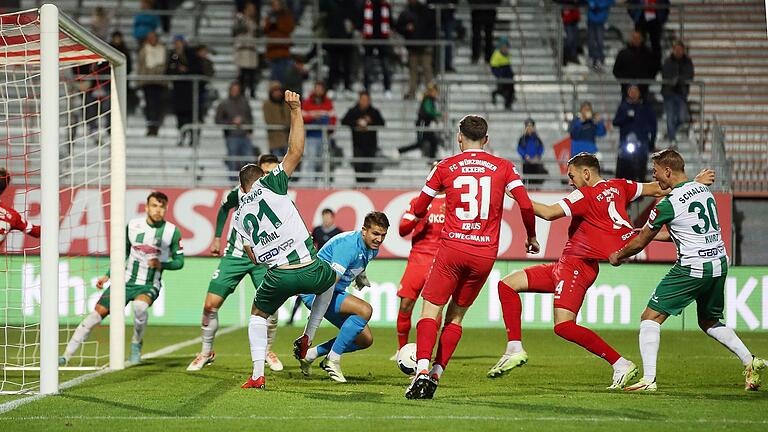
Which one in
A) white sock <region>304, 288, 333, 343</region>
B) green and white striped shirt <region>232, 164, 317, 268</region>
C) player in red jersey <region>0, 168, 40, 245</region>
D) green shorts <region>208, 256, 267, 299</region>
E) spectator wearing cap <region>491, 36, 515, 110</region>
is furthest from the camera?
spectator wearing cap <region>491, 36, 515, 110</region>

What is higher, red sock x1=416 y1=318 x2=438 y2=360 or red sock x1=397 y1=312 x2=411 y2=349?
red sock x1=416 y1=318 x2=438 y2=360

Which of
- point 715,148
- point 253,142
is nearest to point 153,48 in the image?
point 253,142

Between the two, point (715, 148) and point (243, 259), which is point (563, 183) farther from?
point (243, 259)

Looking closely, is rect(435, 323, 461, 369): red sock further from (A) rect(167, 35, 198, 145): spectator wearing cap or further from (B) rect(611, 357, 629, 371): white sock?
(A) rect(167, 35, 198, 145): spectator wearing cap

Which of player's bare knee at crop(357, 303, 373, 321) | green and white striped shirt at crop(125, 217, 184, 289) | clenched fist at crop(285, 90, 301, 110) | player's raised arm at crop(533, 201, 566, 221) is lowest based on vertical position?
player's bare knee at crop(357, 303, 373, 321)

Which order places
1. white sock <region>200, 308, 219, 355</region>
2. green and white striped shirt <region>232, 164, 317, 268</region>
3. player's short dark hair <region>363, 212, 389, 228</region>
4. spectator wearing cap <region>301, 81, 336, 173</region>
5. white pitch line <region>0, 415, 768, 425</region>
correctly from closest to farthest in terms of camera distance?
white pitch line <region>0, 415, 768, 425</region>, green and white striped shirt <region>232, 164, 317, 268</region>, player's short dark hair <region>363, 212, 389, 228</region>, white sock <region>200, 308, 219, 355</region>, spectator wearing cap <region>301, 81, 336, 173</region>

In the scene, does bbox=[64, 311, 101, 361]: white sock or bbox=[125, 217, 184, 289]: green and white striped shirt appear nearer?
bbox=[64, 311, 101, 361]: white sock

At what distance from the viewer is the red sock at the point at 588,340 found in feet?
32.4

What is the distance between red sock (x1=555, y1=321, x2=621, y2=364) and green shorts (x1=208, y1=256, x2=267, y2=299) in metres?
3.80

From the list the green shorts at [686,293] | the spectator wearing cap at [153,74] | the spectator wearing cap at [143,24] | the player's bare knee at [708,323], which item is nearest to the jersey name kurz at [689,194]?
the green shorts at [686,293]

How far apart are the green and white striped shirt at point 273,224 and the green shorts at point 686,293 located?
3214mm

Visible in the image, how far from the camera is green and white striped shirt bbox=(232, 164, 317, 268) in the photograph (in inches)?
370

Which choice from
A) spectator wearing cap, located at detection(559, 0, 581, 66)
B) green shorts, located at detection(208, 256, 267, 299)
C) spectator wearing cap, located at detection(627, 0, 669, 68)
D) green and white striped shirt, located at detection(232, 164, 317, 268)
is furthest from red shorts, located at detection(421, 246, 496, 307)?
spectator wearing cap, located at detection(559, 0, 581, 66)

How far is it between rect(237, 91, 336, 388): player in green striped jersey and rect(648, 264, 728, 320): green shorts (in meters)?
3.01
